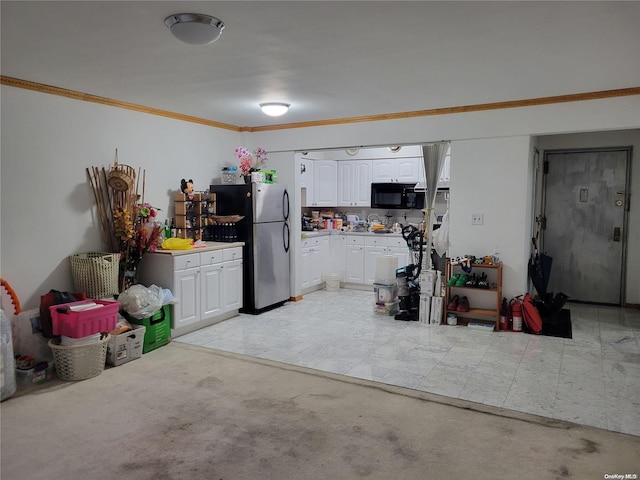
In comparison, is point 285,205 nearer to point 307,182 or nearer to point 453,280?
point 307,182

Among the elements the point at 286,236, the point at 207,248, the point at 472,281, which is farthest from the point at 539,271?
the point at 207,248

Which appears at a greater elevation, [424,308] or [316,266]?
[316,266]

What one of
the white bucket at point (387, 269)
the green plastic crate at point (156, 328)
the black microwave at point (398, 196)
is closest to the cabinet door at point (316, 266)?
the black microwave at point (398, 196)

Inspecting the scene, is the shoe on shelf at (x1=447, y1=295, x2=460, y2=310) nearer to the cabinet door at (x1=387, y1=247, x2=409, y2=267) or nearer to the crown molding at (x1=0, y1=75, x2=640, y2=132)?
the cabinet door at (x1=387, y1=247, x2=409, y2=267)

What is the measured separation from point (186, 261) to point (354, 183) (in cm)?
368

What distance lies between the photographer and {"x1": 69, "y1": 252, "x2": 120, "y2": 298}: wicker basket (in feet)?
14.1

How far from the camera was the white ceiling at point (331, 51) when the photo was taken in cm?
253

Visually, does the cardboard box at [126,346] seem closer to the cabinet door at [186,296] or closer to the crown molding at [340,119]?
the cabinet door at [186,296]

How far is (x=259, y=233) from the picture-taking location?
579cm

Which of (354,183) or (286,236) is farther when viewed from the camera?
(354,183)

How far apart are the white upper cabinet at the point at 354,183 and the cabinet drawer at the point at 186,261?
11.2ft

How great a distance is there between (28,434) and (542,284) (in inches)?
207

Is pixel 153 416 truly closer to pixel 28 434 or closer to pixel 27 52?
pixel 28 434

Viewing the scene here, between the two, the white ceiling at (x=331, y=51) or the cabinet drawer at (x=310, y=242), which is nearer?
the white ceiling at (x=331, y=51)
